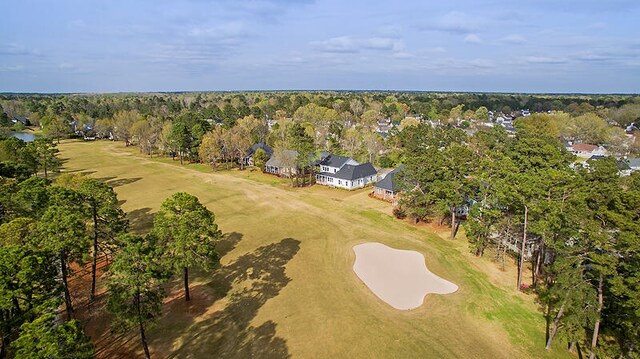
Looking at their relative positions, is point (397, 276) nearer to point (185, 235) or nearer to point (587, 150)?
point (185, 235)

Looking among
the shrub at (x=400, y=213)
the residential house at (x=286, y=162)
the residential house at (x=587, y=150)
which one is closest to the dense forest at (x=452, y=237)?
the shrub at (x=400, y=213)

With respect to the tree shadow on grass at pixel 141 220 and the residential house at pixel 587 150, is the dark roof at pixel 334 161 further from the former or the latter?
the residential house at pixel 587 150

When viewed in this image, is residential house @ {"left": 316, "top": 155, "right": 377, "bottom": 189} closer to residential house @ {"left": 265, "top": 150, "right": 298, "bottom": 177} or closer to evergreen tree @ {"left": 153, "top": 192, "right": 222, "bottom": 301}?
residential house @ {"left": 265, "top": 150, "right": 298, "bottom": 177}

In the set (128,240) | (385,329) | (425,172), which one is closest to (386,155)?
(425,172)

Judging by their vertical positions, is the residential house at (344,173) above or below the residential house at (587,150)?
below

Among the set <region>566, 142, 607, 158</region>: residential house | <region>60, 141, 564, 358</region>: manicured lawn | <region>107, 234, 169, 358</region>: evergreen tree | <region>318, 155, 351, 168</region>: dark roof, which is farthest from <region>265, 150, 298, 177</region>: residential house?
<region>566, 142, 607, 158</region>: residential house
